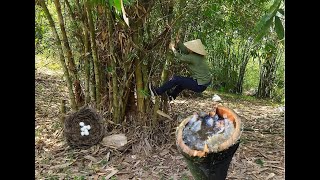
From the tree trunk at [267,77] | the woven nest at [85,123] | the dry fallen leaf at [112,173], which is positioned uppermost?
the tree trunk at [267,77]

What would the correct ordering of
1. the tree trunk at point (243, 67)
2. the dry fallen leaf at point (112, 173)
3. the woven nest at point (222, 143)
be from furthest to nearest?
the tree trunk at point (243, 67) → the dry fallen leaf at point (112, 173) → the woven nest at point (222, 143)

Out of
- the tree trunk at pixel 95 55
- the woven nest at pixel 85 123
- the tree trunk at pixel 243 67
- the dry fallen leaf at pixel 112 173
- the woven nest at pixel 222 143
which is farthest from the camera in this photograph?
the tree trunk at pixel 243 67

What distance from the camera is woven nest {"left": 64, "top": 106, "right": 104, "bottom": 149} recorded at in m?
3.70

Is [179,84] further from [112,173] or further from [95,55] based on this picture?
[112,173]

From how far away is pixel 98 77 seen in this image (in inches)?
154

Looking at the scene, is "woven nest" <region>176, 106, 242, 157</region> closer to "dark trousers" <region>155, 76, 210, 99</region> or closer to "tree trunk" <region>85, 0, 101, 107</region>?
"dark trousers" <region>155, 76, 210, 99</region>

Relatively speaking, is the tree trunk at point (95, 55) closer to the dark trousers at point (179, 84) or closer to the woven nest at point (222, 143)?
the dark trousers at point (179, 84)

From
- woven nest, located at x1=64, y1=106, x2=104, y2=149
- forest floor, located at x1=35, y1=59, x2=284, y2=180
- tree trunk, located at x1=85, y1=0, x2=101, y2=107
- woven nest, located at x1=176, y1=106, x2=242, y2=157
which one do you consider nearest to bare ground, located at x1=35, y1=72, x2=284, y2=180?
forest floor, located at x1=35, y1=59, x2=284, y2=180

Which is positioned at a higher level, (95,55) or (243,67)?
(95,55)

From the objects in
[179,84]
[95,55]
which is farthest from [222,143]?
[95,55]

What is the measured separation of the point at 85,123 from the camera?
12.2 ft

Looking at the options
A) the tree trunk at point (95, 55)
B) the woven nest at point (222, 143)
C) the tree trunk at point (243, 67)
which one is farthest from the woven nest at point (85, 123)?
the tree trunk at point (243, 67)

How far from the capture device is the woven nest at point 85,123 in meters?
3.70

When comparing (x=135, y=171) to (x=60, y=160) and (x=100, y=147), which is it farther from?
(x=60, y=160)
